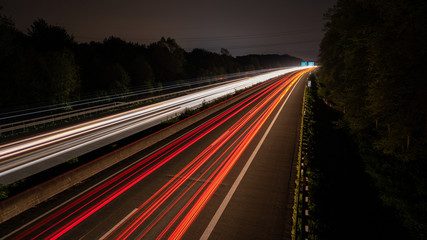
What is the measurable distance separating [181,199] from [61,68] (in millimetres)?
35566

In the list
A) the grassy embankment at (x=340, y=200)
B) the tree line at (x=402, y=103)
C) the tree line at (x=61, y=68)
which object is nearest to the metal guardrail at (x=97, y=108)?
the tree line at (x=61, y=68)

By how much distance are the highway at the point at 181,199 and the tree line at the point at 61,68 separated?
89.8 feet

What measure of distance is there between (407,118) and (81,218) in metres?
17.6

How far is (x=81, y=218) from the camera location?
8.91 metres

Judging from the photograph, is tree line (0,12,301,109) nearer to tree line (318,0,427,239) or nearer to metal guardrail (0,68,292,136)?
metal guardrail (0,68,292,136)

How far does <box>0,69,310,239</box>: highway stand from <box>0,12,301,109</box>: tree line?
Answer: 89.8ft

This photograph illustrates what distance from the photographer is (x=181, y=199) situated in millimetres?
10188

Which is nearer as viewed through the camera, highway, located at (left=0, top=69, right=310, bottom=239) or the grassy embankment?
highway, located at (left=0, top=69, right=310, bottom=239)

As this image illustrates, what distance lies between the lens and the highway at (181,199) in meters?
8.24

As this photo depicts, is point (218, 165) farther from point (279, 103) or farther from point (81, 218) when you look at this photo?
point (279, 103)

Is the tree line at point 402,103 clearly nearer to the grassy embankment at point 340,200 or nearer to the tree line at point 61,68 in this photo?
the grassy embankment at point 340,200

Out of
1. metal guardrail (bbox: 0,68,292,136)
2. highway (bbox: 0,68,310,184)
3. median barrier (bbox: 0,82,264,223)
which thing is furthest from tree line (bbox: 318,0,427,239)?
metal guardrail (bbox: 0,68,292,136)

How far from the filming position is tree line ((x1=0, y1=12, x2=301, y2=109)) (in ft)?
102

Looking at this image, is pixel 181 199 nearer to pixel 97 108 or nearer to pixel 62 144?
pixel 62 144
